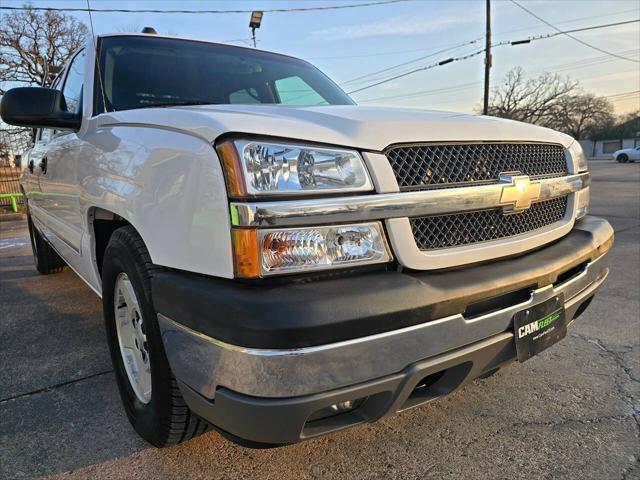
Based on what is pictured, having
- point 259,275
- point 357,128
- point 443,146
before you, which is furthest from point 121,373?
point 443,146

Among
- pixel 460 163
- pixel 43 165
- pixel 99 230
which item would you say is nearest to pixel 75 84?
pixel 43 165

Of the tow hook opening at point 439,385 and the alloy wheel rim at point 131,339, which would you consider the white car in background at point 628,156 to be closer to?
the tow hook opening at point 439,385

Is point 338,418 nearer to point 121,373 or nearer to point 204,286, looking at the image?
point 204,286

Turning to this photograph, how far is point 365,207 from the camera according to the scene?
1.49 meters

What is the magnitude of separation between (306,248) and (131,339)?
128cm

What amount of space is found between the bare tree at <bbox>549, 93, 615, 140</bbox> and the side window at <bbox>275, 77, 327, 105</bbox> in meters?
81.5

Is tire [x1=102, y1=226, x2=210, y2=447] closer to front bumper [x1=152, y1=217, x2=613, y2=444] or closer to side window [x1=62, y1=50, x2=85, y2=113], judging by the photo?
front bumper [x1=152, y1=217, x2=613, y2=444]

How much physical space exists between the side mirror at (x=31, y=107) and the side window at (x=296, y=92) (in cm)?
134

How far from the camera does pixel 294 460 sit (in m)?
2.01

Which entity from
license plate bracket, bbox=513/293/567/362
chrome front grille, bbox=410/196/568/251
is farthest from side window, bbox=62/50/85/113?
license plate bracket, bbox=513/293/567/362

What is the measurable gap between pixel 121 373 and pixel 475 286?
1.68 m

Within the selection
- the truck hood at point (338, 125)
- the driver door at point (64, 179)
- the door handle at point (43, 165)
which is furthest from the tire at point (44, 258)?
the truck hood at point (338, 125)

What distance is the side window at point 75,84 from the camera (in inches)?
119

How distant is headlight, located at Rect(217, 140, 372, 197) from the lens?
56.0 inches
